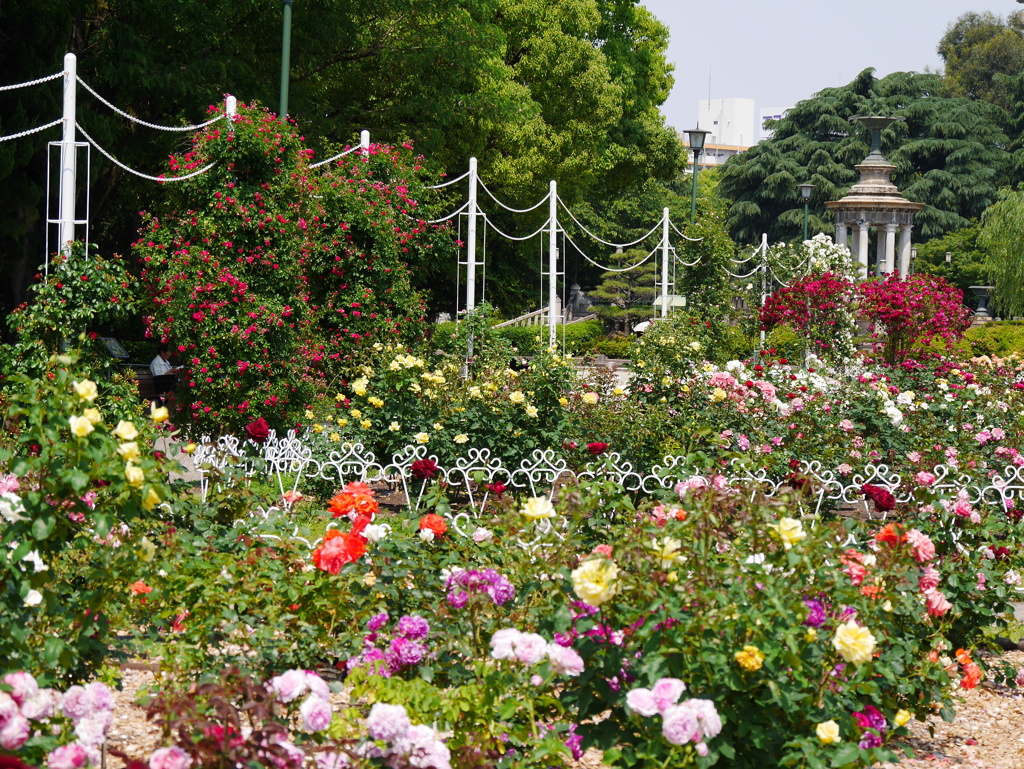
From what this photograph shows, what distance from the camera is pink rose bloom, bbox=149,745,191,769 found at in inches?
88.0

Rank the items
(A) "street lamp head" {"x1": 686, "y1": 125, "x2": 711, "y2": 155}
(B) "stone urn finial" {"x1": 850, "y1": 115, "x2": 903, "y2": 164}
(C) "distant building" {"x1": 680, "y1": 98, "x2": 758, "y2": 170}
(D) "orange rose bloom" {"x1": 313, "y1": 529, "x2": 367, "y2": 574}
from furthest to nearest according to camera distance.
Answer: (C) "distant building" {"x1": 680, "y1": 98, "x2": 758, "y2": 170}, (B) "stone urn finial" {"x1": 850, "y1": 115, "x2": 903, "y2": 164}, (A) "street lamp head" {"x1": 686, "y1": 125, "x2": 711, "y2": 155}, (D) "orange rose bloom" {"x1": 313, "y1": 529, "x2": 367, "y2": 574}

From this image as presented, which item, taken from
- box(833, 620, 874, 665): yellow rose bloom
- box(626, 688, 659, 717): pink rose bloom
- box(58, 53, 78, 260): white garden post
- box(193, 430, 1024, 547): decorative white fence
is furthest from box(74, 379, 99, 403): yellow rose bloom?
box(58, 53, 78, 260): white garden post

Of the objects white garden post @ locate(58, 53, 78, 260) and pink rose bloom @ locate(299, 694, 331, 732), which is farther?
white garden post @ locate(58, 53, 78, 260)

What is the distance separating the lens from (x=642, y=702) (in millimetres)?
2525

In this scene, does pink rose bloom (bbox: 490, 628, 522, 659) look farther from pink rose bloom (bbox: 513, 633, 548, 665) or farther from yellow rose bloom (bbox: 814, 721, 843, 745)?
yellow rose bloom (bbox: 814, 721, 843, 745)

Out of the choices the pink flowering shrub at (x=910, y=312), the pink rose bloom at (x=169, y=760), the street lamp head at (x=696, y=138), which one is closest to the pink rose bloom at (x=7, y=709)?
the pink rose bloom at (x=169, y=760)

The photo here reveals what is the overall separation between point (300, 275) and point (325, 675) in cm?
561

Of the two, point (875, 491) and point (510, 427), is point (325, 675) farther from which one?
point (510, 427)

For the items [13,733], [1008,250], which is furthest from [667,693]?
[1008,250]

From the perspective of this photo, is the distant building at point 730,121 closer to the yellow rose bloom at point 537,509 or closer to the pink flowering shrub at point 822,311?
the pink flowering shrub at point 822,311

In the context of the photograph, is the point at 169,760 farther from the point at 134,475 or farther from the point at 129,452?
the point at 129,452

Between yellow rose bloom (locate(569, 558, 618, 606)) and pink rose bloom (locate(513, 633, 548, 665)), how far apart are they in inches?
6.1

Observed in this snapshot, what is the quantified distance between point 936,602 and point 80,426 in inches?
104

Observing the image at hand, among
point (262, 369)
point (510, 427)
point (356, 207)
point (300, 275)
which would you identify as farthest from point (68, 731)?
point (356, 207)
